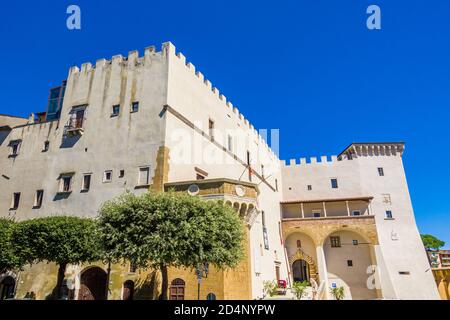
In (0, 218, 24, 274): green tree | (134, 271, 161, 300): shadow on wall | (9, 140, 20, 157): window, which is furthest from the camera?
(9, 140, 20, 157): window

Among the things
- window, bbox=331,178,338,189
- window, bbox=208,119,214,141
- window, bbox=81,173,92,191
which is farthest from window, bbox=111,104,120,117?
window, bbox=331,178,338,189

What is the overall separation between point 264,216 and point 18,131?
23.2 metres

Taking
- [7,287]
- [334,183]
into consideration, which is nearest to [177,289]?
[7,287]

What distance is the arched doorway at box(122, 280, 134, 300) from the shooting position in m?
18.2

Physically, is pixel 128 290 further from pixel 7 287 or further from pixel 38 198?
pixel 38 198

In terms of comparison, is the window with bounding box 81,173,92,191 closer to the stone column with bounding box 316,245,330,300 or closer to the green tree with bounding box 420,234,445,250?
the stone column with bounding box 316,245,330,300

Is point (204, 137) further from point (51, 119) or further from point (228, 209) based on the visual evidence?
point (51, 119)

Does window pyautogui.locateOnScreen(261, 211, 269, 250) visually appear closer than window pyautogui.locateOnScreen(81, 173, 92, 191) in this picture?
No

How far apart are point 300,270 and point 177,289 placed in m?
22.6

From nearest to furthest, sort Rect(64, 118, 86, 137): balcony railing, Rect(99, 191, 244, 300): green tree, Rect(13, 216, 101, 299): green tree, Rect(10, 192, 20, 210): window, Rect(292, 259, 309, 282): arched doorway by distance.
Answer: Rect(99, 191, 244, 300): green tree < Rect(13, 216, 101, 299): green tree < Rect(64, 118, 86, 137): balcony railing < Rect(10, 192, 20, 210): window < Rect(292, 259, 309, 282): arched doorway

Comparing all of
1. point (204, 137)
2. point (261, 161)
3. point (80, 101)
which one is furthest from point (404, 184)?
point (80, 101)

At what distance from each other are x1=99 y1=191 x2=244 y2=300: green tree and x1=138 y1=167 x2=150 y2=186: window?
3961 millimetres

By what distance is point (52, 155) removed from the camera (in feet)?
80.1

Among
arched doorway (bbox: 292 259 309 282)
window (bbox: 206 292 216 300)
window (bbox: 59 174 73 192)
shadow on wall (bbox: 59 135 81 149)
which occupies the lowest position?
window (bbox: 206 292 216 300)
